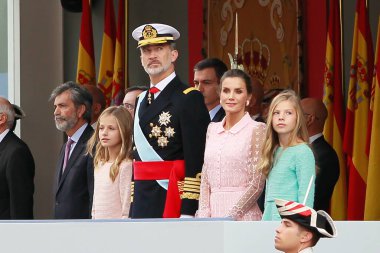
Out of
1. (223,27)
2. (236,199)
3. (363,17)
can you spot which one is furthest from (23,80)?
(236,199)

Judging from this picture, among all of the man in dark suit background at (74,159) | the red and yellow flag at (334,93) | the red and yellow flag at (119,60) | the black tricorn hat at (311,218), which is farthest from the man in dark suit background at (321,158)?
the red and yellow flag at (119,60)

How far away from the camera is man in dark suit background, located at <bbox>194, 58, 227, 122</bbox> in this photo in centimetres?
773

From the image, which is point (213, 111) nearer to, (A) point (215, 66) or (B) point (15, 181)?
(A) point (215, 66)

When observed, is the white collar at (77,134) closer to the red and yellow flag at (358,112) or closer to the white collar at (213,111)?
the white collar at (213,111)

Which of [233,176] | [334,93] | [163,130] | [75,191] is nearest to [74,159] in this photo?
[75,191]

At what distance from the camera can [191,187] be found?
666 centimetres

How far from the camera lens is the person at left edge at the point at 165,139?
6.69 metres

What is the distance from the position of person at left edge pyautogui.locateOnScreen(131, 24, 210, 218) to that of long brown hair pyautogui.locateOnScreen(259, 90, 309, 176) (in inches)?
16.9

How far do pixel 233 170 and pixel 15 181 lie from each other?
2273mm

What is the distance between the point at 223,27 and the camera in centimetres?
1105

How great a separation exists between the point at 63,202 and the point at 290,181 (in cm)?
193

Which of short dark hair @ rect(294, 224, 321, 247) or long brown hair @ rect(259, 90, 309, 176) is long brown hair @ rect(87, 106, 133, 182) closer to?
long brown hair @ rect(259, 90, 309, 176)

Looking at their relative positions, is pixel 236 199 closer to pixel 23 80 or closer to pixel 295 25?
pixel 295 25

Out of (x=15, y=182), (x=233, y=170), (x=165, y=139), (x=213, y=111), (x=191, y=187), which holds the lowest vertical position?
(x=15, y=182)
